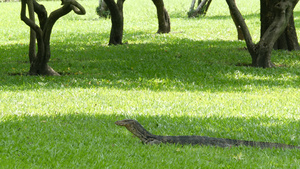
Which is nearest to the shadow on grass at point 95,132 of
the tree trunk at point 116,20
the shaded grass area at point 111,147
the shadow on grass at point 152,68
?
the shaded grass area at point 111,147

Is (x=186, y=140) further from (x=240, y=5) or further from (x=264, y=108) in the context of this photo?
(x=240, y=5)

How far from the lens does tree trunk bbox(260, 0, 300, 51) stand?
598 inches

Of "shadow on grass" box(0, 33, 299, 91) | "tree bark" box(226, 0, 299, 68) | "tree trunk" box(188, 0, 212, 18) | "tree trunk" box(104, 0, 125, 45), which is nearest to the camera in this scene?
"shadow on grass" box(0, 33, 299, 91)

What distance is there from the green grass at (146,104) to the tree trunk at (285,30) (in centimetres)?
85

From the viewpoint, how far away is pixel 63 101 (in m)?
8.98

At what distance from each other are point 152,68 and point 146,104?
4.40 metres

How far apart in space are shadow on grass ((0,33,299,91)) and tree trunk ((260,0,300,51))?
110 centimetres

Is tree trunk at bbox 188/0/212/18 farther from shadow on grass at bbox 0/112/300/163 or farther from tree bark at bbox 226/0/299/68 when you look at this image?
shadow on grass at bbox 0/112/300/163

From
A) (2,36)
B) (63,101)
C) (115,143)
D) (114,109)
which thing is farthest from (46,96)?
(2,36)

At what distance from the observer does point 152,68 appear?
1325cm

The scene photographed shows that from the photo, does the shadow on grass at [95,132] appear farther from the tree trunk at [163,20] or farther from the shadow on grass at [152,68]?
the tree trunk at [163,20]

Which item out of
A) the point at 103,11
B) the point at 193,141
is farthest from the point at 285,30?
the point at 103,11

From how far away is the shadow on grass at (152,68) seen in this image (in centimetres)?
1148

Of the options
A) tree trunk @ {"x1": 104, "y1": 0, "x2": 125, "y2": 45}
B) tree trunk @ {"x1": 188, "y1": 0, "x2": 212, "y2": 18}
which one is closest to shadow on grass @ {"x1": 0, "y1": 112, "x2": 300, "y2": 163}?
tree trunk @ {"x1": 104, "y1": 0, "x2": 125, "y2": 45}
